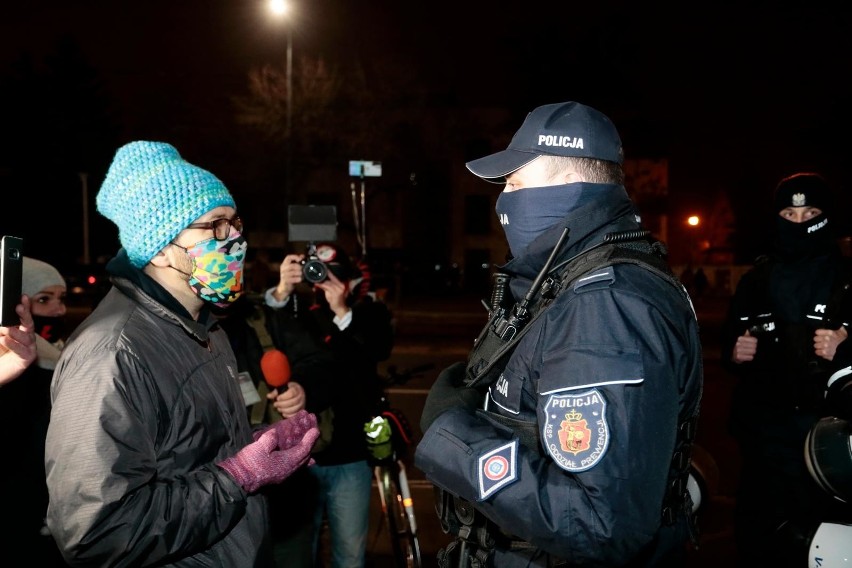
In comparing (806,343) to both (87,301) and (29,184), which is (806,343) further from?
(29,184)

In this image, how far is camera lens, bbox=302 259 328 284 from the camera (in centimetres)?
418

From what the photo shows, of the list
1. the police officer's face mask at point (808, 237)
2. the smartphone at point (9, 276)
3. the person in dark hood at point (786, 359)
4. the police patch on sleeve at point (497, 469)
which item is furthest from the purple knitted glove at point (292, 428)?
the police officer's face mask at point (808, 237)

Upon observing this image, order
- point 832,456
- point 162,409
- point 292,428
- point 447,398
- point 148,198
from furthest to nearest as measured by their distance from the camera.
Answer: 1. point 832,456
2. point 292,428
3. point 148,198
4. point 447,398
5. point 162,409

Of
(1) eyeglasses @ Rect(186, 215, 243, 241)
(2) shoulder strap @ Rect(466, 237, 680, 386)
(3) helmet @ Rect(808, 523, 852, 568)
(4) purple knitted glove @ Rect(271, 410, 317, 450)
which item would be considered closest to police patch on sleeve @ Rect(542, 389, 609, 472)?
(2) shoulder strap @ Rect(466, 237, 680, 386)

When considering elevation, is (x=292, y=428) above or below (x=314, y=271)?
below

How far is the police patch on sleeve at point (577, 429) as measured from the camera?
5.79 ft

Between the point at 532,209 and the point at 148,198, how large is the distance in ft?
4.17

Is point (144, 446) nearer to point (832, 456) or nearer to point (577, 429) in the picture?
point (577, 429)

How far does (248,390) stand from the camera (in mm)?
3443

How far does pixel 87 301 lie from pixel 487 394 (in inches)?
1112

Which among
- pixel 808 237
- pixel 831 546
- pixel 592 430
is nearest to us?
pixel 592 430

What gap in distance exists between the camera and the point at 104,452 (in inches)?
73.9

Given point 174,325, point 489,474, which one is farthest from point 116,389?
point 489,474

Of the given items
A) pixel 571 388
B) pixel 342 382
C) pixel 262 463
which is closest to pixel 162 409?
pixel 262 463
